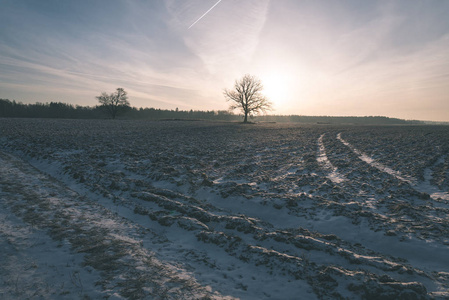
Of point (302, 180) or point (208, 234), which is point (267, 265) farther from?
point (302, 180)

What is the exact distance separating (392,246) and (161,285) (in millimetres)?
4742

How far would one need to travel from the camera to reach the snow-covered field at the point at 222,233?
3.39 meters

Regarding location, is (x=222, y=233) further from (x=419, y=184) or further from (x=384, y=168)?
(x=384, y=168)

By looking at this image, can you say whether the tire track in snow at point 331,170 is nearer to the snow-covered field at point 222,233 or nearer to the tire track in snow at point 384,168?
the snow-covered field at point 222,233

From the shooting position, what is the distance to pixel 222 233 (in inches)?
193

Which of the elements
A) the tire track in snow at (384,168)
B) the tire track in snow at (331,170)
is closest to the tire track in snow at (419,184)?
the tire track in snow at (384,168)

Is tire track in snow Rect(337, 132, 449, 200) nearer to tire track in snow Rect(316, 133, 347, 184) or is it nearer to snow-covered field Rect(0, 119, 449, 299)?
snow-covered field Rect(0, 119, 449, 299)

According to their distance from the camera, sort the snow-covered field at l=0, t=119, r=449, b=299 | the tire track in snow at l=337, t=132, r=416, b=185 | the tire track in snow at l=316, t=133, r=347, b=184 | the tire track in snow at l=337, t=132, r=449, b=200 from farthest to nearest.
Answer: the tire track in snow at l=316, t=133, r=347, b=184 → the tire track in snow at l=337, t=132, r=416, b=185 → the tire track in snow at l=337, t=132, r=449, b=200 → the snow-covered field at l=0, t=119, r=449, b=299

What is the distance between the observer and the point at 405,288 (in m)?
3.33

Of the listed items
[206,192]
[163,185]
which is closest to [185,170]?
[163,185]

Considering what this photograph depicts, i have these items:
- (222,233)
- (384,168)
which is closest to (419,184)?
(384,168)

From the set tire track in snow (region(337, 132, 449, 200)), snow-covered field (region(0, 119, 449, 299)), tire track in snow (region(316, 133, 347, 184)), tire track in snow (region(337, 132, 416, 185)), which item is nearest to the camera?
snow-covered field (region(0, 119, 449, 299))

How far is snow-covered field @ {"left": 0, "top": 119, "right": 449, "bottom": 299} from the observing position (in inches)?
→ 133

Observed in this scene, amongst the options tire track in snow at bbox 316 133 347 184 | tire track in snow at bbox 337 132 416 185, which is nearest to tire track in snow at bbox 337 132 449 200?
tire track in snow at bbox 337 132 416 185
